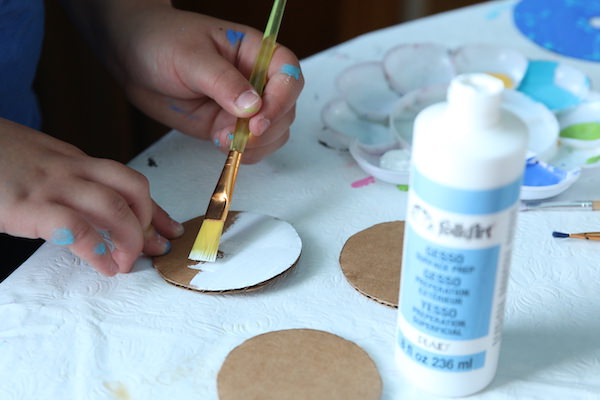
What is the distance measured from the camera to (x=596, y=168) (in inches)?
29.8

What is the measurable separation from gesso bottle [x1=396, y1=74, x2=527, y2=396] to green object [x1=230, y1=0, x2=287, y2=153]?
0.30m

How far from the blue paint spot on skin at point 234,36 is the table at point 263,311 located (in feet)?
0.50

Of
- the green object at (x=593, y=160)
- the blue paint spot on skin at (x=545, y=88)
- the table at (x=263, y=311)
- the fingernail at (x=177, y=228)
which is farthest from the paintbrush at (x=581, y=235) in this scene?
the fingernail at (x=177, y=228)

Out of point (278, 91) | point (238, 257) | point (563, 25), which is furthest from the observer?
point (563, 25)

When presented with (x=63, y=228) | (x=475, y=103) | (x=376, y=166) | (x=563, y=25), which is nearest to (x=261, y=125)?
(x=376, y=166)

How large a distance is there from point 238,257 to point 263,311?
0.07 m

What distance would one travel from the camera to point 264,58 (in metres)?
0.75

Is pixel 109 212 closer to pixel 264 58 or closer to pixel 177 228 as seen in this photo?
pixel 177 228

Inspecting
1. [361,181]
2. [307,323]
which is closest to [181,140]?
[361,181]

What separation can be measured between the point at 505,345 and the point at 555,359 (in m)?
0.04

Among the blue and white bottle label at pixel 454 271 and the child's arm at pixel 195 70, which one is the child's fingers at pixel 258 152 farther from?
the blue and white bottle label at pixel 454 271

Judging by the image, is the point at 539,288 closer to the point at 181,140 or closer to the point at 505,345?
the point at 505,345

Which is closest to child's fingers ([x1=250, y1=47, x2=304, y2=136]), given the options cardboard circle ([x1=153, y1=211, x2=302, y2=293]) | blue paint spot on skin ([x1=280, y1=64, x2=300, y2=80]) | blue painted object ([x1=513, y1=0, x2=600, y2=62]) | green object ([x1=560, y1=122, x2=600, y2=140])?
blue paint spot on skin ([x1=280, y1=64, x2=300, y2=80])

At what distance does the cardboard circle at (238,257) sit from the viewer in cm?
60
